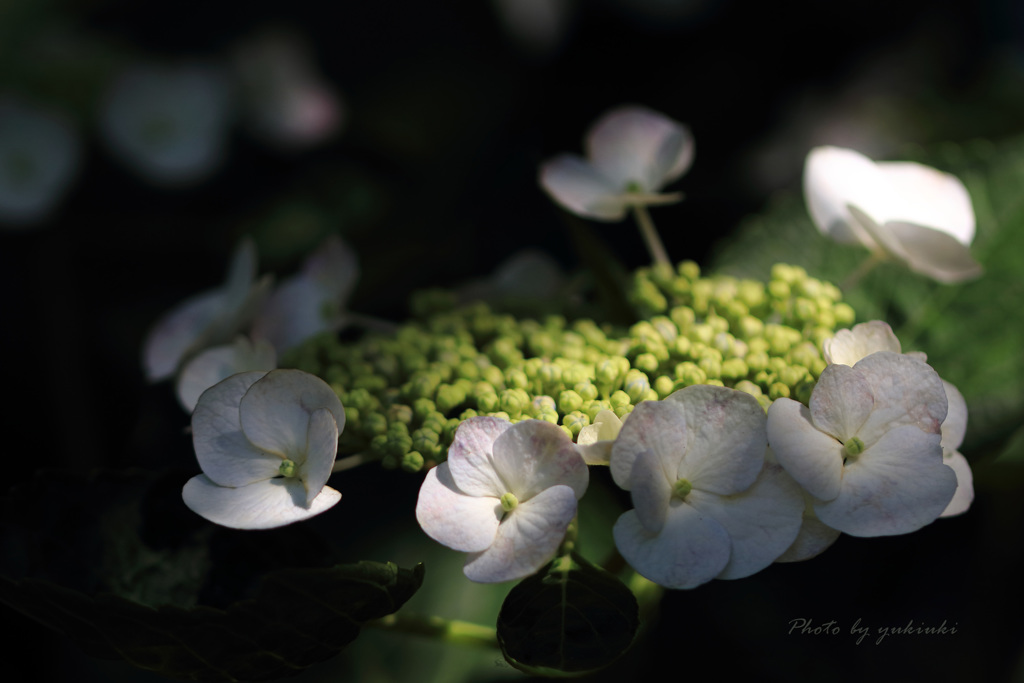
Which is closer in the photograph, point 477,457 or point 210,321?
point 477,457

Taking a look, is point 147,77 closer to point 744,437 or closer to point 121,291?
point 121,291

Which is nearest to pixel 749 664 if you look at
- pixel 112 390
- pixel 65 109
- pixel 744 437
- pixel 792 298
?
pixel 792 298

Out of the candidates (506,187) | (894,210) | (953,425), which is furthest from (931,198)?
(506,187)

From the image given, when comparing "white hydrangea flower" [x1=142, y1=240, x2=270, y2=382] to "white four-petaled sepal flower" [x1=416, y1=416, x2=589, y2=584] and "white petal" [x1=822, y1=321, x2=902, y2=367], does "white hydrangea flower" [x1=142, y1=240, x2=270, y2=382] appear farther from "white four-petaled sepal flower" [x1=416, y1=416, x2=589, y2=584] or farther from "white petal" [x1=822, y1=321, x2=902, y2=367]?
"white petal" [x1=822, y1=321, x2=902, y2=367]

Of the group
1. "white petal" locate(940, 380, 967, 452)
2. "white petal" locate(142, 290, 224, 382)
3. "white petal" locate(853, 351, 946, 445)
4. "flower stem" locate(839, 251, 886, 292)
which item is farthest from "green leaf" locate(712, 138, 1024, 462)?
"white petal" locate(142, 290, 224, 382)

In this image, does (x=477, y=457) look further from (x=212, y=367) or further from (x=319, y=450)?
(x=212, y=367)

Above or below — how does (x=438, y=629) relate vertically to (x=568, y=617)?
below
